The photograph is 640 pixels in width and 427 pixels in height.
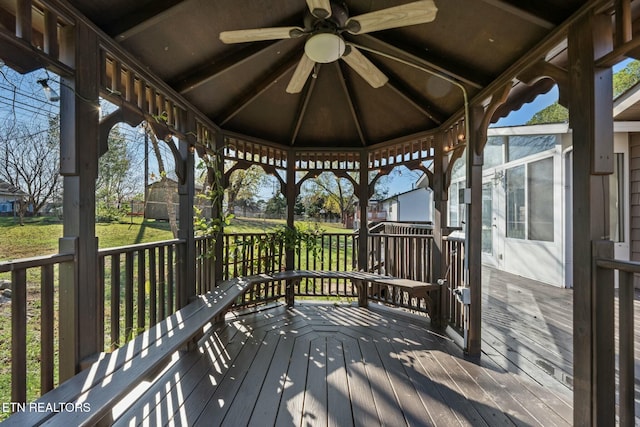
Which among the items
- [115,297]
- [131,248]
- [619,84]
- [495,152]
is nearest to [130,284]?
[115,297]

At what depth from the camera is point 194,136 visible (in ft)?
10.1

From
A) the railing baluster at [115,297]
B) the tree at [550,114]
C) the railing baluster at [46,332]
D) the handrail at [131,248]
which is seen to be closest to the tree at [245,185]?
the handrail at [131,248]

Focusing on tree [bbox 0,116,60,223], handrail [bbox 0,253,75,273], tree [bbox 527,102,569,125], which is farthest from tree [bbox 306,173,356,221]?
handrail [bbox 0,253,75,273]

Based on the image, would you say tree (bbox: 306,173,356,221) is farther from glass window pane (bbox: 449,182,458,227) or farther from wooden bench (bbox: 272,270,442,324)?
wooden bench (bbox: 272,270,442,324)

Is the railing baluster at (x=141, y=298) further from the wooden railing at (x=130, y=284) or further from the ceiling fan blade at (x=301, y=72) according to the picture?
the ceiling fan blade at (x=301, y=72)

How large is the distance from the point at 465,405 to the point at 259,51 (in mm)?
3209

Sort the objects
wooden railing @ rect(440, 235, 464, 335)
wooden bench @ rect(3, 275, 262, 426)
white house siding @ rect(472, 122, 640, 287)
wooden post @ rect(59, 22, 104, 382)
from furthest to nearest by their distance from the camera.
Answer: white house siding @ rect(472, 122, 640, 287)
wooden railing @ rect(440, 235, 464, 335)
wooden post @ rect(59, 22, 104, 382)
wooden bench @ rect(3, 275, 262, 426)

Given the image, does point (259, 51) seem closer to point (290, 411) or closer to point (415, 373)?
point (290, 411)

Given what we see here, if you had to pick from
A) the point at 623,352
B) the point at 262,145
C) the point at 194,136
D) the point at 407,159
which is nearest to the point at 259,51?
the point at 194,136

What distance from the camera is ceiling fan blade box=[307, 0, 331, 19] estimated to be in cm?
162

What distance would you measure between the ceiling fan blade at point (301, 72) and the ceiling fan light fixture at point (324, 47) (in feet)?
0.38

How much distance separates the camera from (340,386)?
2.22m

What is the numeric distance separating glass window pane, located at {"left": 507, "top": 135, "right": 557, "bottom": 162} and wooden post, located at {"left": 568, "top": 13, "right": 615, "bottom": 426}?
187 inches

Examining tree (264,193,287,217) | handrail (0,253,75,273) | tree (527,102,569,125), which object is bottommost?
handrail (0,253,75,273)
